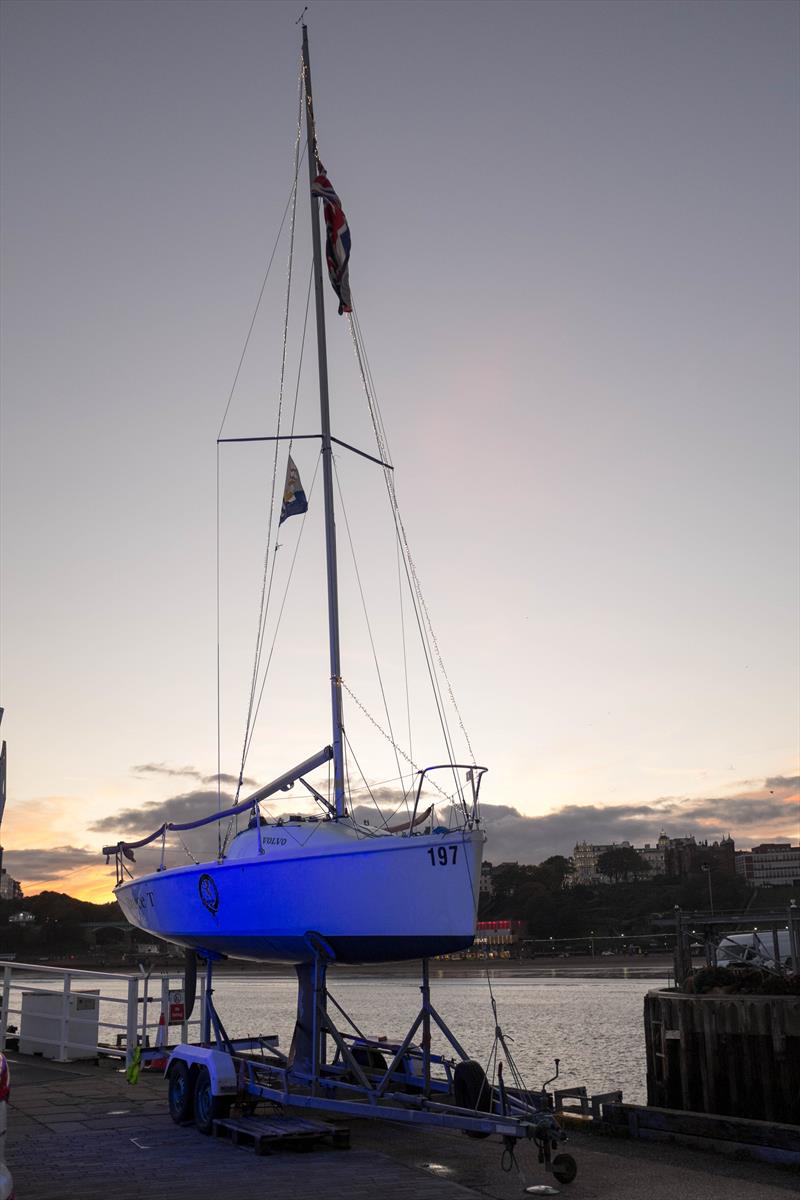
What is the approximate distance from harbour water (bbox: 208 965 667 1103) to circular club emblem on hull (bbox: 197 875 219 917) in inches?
781

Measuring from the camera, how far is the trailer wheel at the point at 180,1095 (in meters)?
13.9

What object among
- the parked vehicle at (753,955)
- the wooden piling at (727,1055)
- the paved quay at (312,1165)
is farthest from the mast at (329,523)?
the parked vehicle at (753,955)

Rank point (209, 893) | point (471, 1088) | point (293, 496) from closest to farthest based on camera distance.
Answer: point (471, 1088), point (209, 893), point (293, 496)

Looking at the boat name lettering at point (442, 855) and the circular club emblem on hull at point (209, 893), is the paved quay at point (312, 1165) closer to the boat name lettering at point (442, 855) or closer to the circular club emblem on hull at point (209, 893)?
the circular club emblem on hull at point (209, 893)

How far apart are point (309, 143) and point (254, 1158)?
18.3m

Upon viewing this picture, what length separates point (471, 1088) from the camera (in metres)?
13.1

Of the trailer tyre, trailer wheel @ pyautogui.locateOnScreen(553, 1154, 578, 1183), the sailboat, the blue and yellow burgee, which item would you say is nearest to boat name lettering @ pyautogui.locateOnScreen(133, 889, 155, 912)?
the sailboat

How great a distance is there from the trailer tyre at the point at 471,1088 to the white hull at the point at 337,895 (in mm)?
1501

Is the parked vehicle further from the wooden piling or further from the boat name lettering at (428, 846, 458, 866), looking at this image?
the boat name lettering at (428, 846, 458, 866)

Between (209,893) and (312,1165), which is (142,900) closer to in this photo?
(209,893)

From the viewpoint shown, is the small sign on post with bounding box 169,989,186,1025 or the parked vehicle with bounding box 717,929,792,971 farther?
the parked vehicle with bounding box 717,929,792,971

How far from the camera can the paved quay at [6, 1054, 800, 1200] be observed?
33.6ft

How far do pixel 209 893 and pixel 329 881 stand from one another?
3.33 metres

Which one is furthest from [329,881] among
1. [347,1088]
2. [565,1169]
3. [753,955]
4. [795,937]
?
[753,955]
